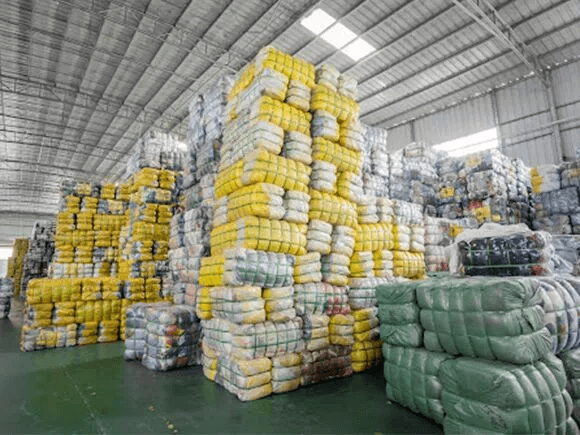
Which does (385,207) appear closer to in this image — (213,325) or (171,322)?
(213,325)

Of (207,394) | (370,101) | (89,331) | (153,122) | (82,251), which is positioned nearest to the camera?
(207,394)

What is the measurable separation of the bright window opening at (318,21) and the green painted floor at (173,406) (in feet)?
40.9

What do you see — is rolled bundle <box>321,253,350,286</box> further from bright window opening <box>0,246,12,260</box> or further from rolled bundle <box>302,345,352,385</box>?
bright window opening <box>0,246,12,260</box>

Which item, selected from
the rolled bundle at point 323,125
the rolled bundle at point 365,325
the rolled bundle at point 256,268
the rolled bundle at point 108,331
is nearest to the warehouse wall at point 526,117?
the rolled bundle at point 323,125

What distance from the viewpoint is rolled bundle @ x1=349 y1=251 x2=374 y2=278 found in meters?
6.69

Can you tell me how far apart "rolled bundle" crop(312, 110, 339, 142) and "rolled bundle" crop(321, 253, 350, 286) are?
228 cm

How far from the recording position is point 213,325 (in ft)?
18.5

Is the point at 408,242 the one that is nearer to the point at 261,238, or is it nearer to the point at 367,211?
the point at 367,211

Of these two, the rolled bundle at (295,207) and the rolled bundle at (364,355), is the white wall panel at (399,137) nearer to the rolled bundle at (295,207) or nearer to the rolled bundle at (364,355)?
the rolled bundle at (295,207)

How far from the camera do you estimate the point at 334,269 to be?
6309mm

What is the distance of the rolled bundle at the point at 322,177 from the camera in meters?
6.44

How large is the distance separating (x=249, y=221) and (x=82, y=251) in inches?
387


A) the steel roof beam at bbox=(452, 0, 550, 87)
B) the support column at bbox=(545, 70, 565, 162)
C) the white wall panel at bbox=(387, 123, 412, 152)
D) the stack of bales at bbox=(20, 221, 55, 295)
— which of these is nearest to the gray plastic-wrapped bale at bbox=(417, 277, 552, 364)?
the steel roof beam at bbox=(452, 0, 550, 87)

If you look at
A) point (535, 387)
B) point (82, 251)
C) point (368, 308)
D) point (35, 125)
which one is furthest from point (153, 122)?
point (535, 387)
